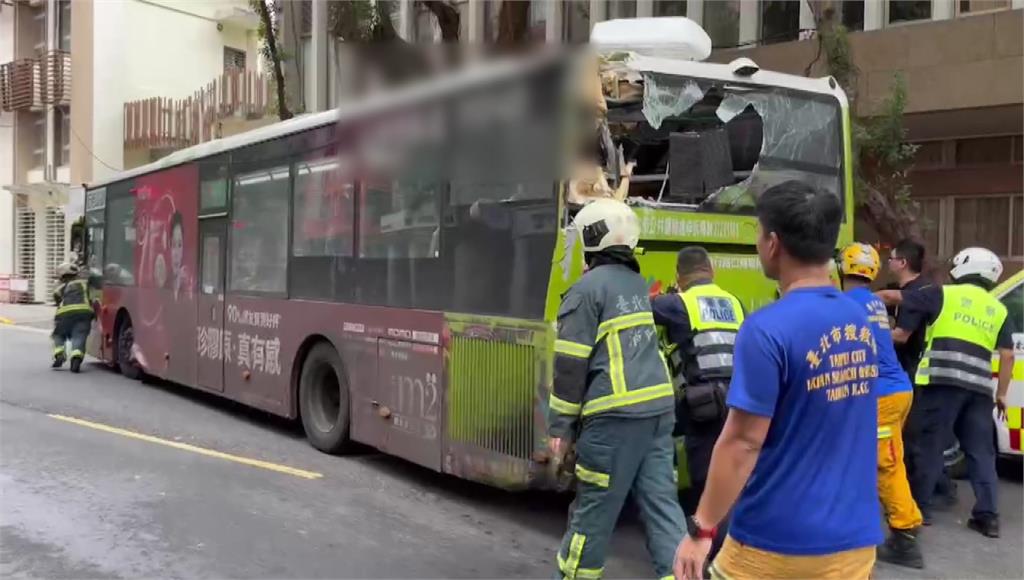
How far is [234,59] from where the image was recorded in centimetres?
2195

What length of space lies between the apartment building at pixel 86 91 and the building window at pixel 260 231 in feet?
31.3

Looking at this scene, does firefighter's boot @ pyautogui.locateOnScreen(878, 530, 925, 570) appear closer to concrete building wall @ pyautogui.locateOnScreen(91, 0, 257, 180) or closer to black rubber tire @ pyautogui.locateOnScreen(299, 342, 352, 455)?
black rubber tire @ pyautogui.locateOnScreen(299, 342, 352, 455)

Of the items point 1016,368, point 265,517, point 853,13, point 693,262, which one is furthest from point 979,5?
point 265,517

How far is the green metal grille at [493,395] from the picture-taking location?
5.63 metres

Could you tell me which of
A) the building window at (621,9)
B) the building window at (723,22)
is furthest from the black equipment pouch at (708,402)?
the building window at (621,9)

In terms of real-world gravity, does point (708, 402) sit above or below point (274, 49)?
below

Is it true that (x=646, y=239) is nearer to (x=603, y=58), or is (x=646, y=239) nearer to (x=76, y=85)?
(x=603, y=58)

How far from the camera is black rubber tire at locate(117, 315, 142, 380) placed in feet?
40.4

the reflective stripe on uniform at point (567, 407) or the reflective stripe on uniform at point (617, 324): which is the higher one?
the reflective stripe on uniform at point (617, 324)

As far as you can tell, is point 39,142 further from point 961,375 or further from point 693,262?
point 961,375

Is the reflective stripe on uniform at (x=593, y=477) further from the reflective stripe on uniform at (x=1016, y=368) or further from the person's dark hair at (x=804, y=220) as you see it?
the reflective stripe on uniform at (x=1016, y=368)

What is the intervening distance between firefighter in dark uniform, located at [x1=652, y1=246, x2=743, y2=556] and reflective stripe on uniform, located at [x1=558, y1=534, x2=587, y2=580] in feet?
3.48

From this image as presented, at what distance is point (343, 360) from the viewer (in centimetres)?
761

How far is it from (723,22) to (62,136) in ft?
72.1
